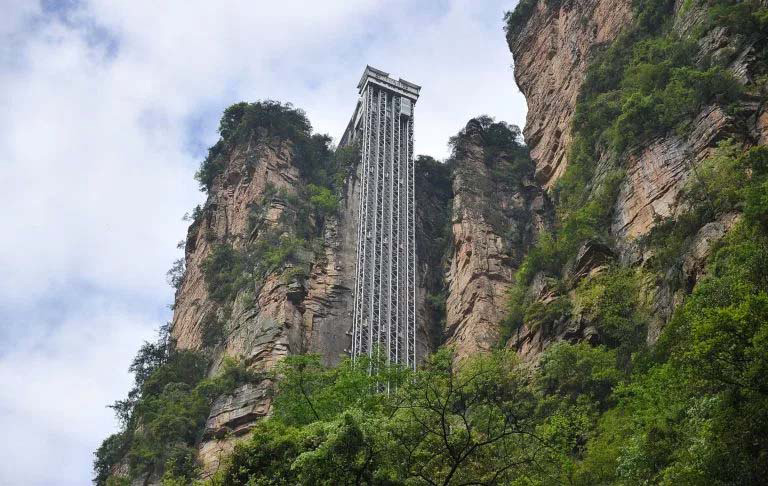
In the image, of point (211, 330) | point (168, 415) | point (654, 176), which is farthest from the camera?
point (211, 330)

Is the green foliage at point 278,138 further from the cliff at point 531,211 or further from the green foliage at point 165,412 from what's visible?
the green foliage at point 165,412

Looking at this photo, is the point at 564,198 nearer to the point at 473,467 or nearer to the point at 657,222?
the point at 657,222

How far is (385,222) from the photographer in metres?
38.5

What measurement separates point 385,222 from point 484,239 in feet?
14.9

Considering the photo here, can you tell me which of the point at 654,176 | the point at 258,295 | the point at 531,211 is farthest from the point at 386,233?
the point at 654,176

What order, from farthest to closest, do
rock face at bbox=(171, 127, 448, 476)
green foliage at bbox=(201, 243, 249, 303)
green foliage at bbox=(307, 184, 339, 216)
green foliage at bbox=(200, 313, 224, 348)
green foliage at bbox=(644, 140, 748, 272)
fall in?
green foliage at bbox=(307, 184, 339, 216)
green foliage at bbox=(201, 243, 249, 303)
green foliage at bbox=(200, 313, 224, 348)
rock face at bbox=(171, 127, 448, 476)
green foliage at bbox=(644, 140, 748, 272)

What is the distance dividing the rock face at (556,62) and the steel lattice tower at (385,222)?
238 inches

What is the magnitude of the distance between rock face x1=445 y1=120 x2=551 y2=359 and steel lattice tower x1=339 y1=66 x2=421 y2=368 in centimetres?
205

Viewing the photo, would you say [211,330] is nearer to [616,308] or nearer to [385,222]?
[385,222]

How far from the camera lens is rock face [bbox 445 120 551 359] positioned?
34.6m

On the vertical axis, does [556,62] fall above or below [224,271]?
above

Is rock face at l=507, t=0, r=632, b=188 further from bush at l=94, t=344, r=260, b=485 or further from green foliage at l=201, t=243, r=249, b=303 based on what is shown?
bush at l=94, t=344, r=260, b=485

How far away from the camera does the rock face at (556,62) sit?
37000mm

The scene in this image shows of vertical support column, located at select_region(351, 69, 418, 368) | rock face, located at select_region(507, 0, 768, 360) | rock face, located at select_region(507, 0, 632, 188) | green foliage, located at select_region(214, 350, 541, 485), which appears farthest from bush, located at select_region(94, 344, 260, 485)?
rock face, located at select_region(507, 0, 632, 188)
